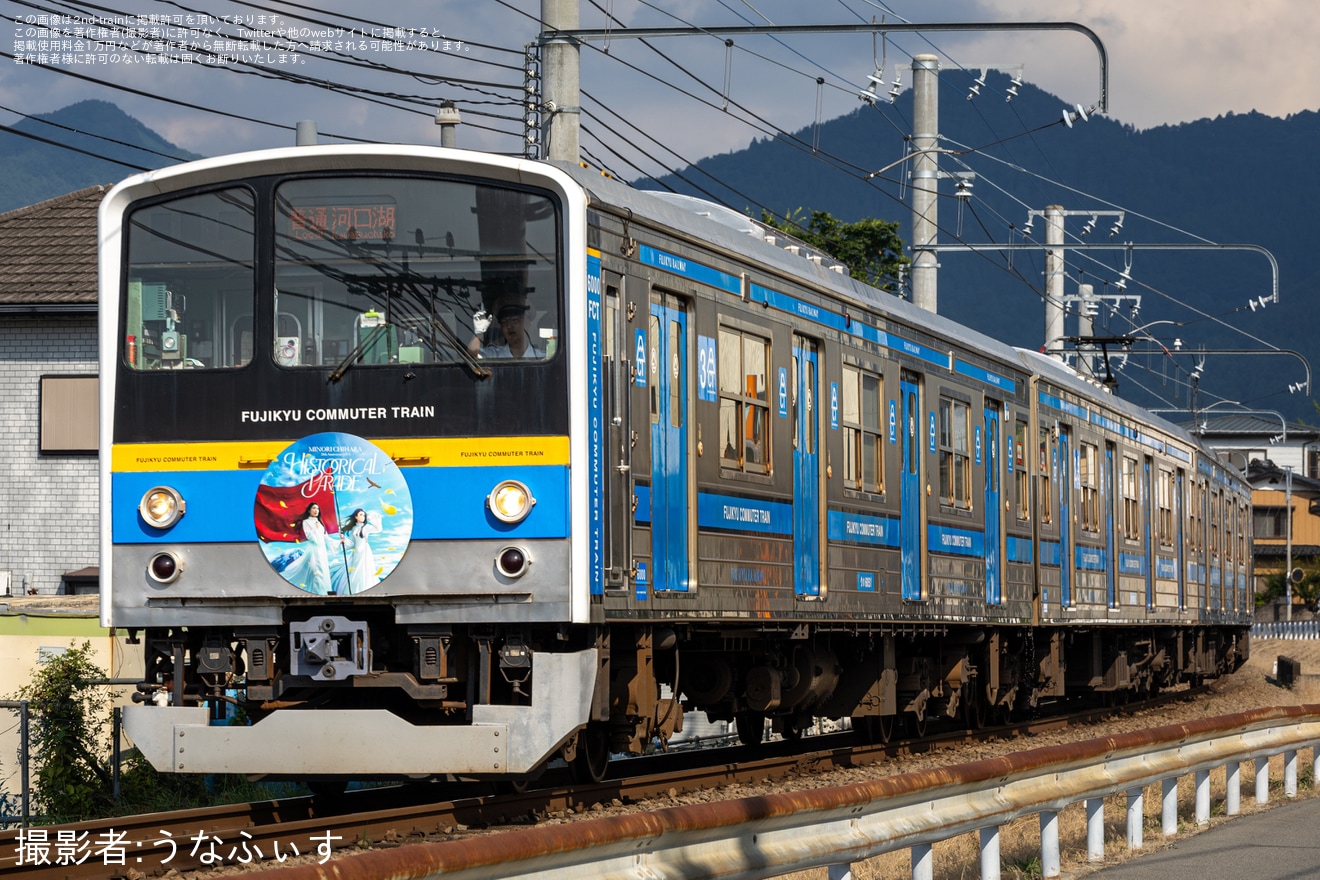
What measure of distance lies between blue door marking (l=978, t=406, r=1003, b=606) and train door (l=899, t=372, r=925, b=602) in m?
2.11

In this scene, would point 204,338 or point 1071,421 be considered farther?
point 1071,421

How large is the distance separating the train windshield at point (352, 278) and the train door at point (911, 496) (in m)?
5.48

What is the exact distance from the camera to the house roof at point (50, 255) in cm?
2303

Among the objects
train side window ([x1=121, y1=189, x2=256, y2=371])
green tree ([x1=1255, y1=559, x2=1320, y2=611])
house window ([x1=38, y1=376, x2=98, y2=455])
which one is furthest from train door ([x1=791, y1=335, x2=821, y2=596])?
green tree ([x1=1255, y1=559, x2=1320, y2=611])

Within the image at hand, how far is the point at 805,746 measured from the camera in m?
15.4

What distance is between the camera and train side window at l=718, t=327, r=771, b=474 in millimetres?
11039

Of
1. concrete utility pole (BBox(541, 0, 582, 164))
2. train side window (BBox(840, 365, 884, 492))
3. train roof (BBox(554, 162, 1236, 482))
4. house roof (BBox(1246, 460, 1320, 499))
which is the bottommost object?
train side window (BBox(840, 365, 884, 492))

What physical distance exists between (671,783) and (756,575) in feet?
4.44

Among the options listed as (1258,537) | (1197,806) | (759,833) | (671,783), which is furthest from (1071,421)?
(1258,537)

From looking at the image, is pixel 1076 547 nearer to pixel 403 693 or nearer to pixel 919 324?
pixel 919 324

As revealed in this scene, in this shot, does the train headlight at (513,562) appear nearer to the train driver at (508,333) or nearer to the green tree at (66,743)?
the train driver at (508,333)

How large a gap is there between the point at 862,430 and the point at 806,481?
4.51 feet

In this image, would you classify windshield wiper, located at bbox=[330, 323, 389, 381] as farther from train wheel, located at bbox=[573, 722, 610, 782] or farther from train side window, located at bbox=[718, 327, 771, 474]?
train wheel, located at bbox=[573, 722, 610, 782]

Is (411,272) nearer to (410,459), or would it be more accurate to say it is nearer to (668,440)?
(410,459)
